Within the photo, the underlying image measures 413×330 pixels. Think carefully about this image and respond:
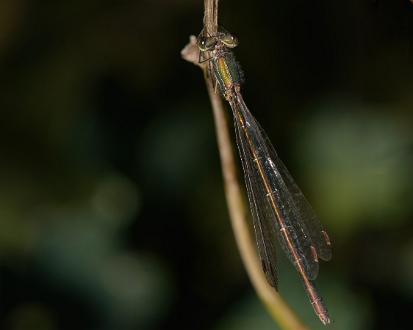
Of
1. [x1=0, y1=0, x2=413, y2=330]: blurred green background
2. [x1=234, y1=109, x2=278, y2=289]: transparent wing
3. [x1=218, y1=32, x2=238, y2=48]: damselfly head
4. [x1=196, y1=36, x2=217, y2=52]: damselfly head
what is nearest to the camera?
[x1=196, y1=36, x2=217, y2=52]: damselfly head

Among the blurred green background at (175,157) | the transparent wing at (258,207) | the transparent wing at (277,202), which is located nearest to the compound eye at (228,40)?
the transparent wing at (277,202)

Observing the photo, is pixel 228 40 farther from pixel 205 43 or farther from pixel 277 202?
pixel 277 202

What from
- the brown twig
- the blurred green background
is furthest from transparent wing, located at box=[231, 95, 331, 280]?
the brown twig

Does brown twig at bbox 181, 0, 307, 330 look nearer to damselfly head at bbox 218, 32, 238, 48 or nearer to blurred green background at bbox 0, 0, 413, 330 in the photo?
damselfly head at bbox 218, 32, 238, 48

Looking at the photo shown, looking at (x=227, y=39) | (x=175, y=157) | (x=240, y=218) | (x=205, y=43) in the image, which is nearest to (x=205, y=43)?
(x=205, y=43)

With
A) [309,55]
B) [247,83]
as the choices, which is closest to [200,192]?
[247,83]

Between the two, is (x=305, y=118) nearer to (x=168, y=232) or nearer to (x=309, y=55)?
(x=309, y=55)
